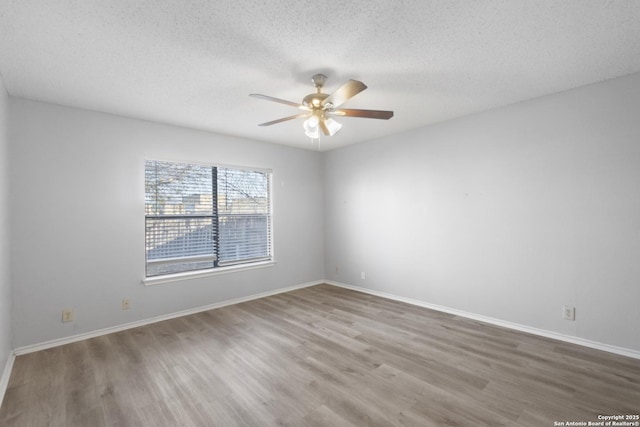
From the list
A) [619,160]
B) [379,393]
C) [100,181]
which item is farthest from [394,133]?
[100,181]

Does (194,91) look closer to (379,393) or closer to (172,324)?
(172,324)

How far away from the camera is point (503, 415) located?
6.02 feet

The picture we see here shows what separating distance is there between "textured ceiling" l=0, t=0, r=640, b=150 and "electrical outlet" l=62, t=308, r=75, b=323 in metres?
2.16

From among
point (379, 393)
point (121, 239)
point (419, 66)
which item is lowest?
point (379, 393)

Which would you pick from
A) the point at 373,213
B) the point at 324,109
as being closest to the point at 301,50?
the point at 324,109

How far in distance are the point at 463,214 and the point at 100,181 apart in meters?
4.31

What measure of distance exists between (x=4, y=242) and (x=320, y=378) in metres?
2.91

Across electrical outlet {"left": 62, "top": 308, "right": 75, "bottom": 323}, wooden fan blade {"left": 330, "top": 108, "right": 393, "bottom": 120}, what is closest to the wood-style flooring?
electrical outlet {"left": 62, "top": 308, "right": 75, "bottom": 323}

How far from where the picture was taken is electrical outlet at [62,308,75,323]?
2.99m

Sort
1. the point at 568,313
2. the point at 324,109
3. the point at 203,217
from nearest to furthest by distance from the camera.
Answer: the point at 324,109 → the point at 568,313 → the point at 203,217

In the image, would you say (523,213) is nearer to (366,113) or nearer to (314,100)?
(366,113)

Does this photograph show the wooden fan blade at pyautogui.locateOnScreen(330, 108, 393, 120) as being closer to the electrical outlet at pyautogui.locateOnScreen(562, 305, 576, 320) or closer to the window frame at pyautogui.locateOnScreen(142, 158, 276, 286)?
the window frame at pyautogui.locateOnScreen(142, 158, 276, 286)

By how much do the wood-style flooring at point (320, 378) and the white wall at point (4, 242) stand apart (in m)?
0.27

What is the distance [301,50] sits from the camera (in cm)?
210
